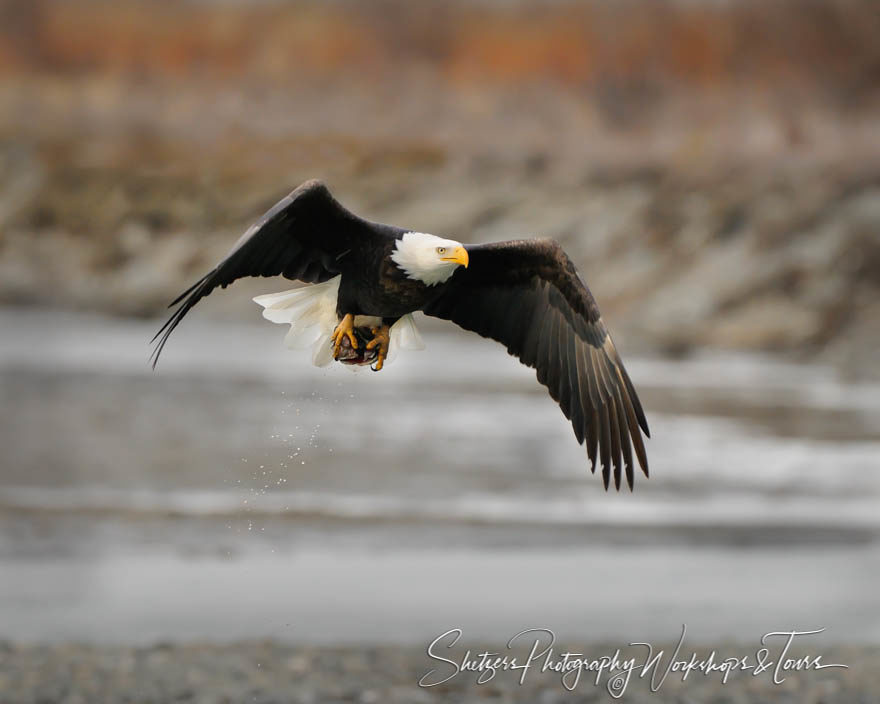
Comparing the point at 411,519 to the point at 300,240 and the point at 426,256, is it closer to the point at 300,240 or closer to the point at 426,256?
the point at 300,240

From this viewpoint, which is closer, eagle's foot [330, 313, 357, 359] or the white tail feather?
eagle's foot [330, 313, 357, 359]

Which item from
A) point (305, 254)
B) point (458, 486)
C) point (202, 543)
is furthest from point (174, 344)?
point (305, 254)

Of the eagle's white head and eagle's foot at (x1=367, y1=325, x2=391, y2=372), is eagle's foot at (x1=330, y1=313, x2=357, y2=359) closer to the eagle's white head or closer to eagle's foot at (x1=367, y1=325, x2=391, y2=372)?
eagle's foot at (x1=367, y1=325, x2=391, y2=372)

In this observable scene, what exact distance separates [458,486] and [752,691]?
5812mm

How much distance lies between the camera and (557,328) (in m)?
5.04

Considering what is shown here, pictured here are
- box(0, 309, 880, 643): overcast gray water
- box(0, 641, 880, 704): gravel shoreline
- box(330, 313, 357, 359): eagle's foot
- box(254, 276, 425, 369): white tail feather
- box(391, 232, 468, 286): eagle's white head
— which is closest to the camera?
box(391, 232, 468, 286): eagle's white head

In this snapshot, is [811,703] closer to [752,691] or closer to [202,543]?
[752,691]

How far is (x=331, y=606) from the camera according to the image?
8.26 meters
